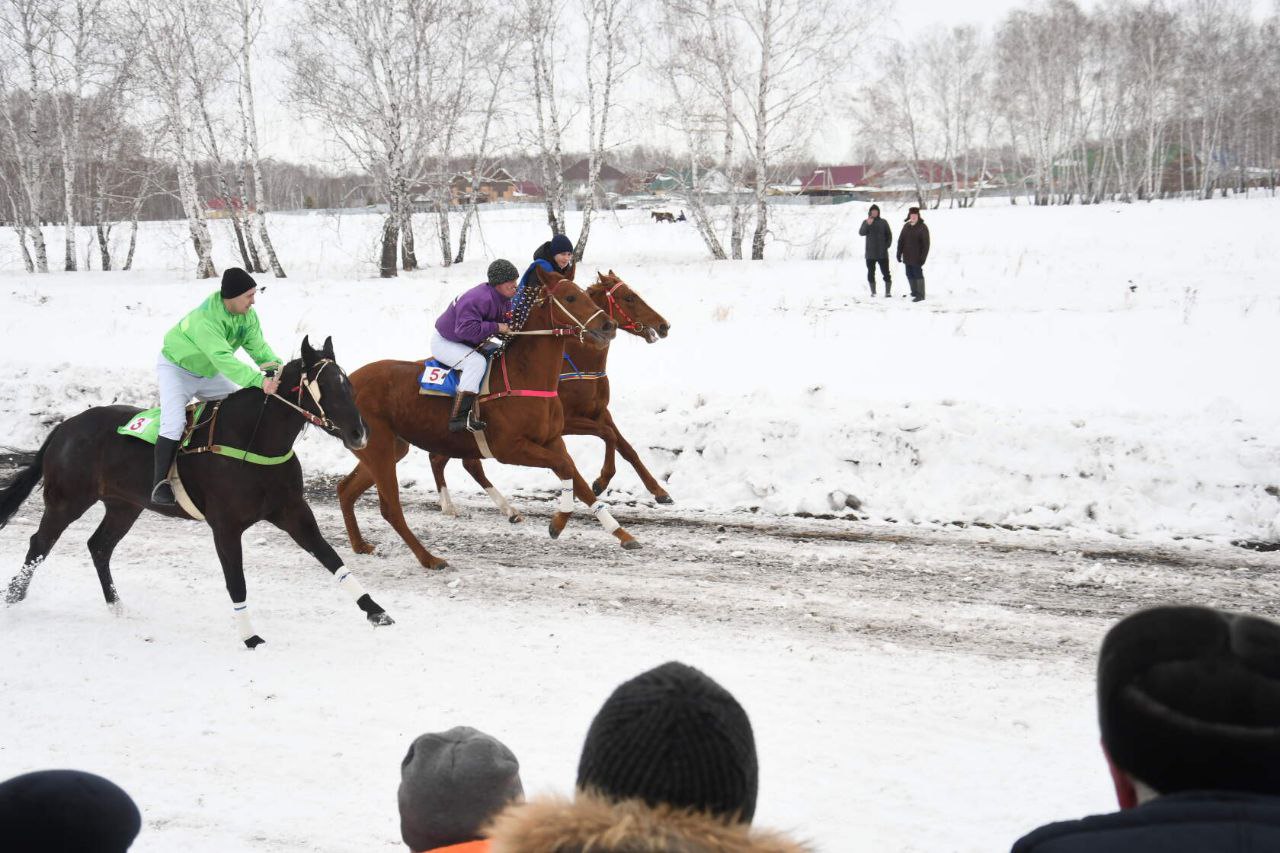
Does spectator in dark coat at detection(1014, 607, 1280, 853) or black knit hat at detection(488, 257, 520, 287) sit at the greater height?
black knit hat at detection(488, 257, 520, 287)

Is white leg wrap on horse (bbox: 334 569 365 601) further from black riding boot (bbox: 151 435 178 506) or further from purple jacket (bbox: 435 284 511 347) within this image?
purple jacket (bbox: 435 284 511 347)

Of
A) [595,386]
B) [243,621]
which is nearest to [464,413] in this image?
[595,386]

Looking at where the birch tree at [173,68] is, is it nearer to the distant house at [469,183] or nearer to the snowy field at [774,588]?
the distant house at [469,183]

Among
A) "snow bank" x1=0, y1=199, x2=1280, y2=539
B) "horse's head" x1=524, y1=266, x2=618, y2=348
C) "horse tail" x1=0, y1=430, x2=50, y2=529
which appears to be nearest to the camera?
"horse tail" x1=0, y1=430, x2=50, y2=529

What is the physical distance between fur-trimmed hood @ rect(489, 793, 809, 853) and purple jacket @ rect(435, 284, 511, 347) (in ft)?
23.8

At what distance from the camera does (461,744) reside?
2.87m

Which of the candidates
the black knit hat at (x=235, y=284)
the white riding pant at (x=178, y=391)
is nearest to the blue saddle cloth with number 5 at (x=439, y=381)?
the white riding pant at (x=178, y=391)

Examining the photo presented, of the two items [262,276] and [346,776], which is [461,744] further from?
[262,276]

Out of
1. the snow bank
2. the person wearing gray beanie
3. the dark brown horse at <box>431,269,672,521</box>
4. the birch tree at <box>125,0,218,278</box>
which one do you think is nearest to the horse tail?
the dark brown horse at <box>431,269,672,521</box>

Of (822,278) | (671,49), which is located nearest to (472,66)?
(671,49)

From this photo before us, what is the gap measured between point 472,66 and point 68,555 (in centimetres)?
2119

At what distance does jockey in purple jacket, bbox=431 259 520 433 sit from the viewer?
28.6 ft

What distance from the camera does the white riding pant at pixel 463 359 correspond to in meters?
8.69

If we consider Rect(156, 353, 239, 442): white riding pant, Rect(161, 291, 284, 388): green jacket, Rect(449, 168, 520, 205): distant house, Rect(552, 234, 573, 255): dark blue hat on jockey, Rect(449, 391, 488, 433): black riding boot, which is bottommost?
Rect(449, 391, 488, 433): black riding boot
